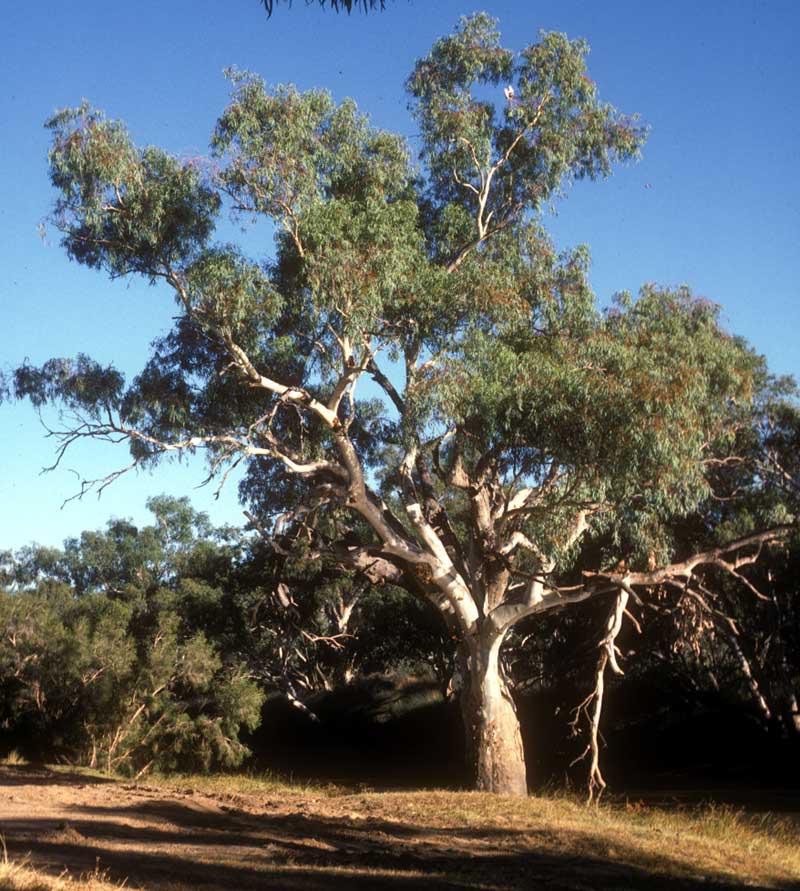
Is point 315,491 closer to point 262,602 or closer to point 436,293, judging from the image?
point 436,293

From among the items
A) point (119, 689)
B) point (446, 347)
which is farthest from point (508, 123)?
point (119, 689)

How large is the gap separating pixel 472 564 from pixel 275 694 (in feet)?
54.7

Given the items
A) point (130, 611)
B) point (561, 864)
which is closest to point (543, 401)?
point (561, 864)

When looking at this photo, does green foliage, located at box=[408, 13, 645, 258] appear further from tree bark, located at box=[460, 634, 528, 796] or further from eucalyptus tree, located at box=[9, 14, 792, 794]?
tree bark, located at box=[460, 634, 528, 796]

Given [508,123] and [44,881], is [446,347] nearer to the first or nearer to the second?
[508,123]

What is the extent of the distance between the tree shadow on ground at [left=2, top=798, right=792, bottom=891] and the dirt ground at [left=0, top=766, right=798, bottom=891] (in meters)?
0.01

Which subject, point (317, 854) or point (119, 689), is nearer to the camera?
point (317, 854)

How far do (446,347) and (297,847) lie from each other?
26.6ft

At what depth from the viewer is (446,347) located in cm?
1570

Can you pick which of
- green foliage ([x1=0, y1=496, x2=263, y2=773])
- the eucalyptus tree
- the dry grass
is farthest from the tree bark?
the dry grass

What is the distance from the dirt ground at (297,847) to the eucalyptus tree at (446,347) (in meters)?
4.47

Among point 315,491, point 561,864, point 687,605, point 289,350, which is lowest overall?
point 561,864

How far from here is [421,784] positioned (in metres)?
19.1

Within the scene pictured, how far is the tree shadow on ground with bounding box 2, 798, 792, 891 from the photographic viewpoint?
8086 millimetres
